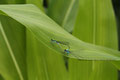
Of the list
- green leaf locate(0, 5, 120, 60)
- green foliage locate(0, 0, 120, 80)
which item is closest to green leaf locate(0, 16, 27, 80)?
green foliage locate(0, 0, 120, 80)

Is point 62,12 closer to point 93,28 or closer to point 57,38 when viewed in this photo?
point 93,28

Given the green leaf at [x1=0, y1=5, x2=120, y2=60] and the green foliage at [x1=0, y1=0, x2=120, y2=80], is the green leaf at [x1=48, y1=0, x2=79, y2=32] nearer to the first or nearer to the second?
the green foliage at [x1=0, y1=0, x2=120, y2=80]

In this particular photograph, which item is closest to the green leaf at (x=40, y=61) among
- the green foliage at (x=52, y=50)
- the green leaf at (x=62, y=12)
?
the green foliage at (x=52, y=50)

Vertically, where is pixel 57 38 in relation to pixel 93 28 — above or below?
above

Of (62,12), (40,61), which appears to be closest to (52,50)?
(40,61)

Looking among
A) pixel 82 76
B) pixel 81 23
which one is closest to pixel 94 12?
pixel 81 23

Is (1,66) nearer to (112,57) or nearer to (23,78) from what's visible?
(23,78)
